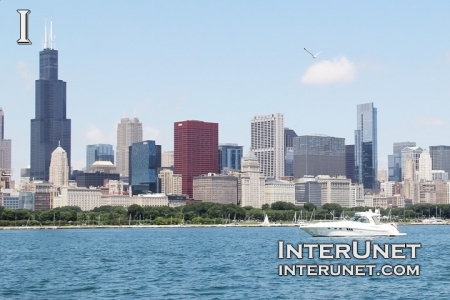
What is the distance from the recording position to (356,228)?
114 m

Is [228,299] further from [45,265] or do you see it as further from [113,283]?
[45,265]

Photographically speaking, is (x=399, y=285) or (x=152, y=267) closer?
(x=399, y=285)

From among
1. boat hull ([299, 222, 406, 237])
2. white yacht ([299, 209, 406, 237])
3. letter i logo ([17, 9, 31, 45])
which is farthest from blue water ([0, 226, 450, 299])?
white yacht ([299, 209, 406, 237])

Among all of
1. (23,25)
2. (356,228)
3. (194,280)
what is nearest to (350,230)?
(356,228)

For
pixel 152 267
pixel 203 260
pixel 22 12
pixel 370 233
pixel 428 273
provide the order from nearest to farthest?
pixel 22 12 < pixel 428 273 < pixel 152 267 < pixel 203 260 < pixel 370 233

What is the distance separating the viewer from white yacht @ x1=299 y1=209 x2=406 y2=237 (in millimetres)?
113125

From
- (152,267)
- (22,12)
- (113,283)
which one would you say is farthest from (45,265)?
(22,12)

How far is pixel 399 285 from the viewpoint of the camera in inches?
2186

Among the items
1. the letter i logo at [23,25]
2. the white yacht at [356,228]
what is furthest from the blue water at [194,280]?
the white yacht at [356,228]

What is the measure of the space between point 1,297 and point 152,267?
20.0 meters

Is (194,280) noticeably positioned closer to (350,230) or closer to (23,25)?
(23,25)

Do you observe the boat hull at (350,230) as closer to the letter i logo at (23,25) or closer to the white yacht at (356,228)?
the white yacht at (356,228)

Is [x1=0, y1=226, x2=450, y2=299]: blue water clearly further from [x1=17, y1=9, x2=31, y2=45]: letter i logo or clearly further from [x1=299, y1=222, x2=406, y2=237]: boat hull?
[x1=299, y1=222, x2=406, y2=237]: boat hull

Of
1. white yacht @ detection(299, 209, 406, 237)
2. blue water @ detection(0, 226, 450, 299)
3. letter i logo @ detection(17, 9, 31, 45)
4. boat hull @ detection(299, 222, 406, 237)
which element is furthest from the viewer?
white yacht @ detection(299, 209, 406, 237)
